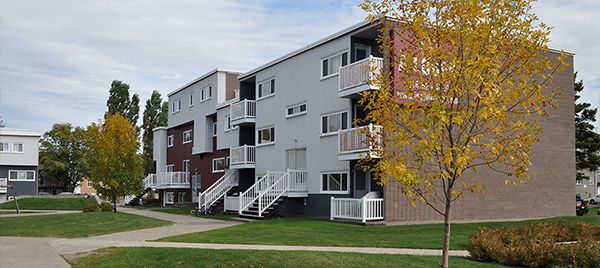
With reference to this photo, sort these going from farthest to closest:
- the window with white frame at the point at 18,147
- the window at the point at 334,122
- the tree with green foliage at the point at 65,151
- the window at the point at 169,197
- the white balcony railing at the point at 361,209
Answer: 1. the tree with green foliage at the point at 65,151
2. the window with white frame at the point at 18,147
3. the window at the point at 169,197
4. the window at the point at 334,122
5. the white balcony railing at the point at 361,209

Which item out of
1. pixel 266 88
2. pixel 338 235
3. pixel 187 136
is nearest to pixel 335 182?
pixel 338 235

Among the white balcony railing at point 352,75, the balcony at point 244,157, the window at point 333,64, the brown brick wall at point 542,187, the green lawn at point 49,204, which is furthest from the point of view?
the green lawn at point 49,204

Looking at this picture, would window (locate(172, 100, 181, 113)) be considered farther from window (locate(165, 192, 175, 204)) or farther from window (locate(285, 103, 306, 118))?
window (locate(285, 103, 306, 118))

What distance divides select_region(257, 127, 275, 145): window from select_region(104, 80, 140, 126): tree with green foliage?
38390mm

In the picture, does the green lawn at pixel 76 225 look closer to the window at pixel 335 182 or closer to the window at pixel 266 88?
the window at pixel 335 182

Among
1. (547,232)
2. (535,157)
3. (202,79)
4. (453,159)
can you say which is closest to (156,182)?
(202,79)

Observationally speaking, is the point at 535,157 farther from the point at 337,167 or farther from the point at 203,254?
the point at 203,254

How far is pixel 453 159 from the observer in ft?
30.3

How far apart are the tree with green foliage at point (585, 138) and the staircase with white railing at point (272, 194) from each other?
89.4 feet

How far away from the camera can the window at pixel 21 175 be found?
66.9 m

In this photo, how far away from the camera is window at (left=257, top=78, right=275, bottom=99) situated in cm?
3497

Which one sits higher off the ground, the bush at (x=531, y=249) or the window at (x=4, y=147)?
the window at (x=4, y=147)

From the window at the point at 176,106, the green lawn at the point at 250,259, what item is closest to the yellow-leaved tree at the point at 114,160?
the window at the point at 176,106

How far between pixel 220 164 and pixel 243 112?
725cm
